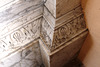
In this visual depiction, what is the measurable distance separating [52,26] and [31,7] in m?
0.20

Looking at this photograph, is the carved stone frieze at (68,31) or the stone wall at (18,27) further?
the carved stone frieze at (68,31)

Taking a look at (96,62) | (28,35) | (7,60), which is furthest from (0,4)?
(96,62)

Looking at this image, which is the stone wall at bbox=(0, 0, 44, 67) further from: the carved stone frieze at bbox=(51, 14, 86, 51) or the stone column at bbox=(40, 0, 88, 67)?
the carved stone frieze at bbox=(51, 14, 86, 51)

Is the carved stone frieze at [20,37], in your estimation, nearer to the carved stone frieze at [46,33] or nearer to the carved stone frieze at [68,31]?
the carved stone frieze at [46,33]

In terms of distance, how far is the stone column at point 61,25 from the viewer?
0.85m

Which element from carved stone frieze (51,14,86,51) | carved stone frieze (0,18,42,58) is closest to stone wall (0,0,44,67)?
carved stone frieze (0,18,42,58)

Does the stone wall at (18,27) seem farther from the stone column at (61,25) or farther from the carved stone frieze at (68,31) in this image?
the carved stone frieze at (68,31)

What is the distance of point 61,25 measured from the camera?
920 millimetres

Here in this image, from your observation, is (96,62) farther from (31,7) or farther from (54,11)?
(31,7)

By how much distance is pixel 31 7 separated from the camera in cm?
86

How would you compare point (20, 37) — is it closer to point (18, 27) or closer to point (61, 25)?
point (18, 27)

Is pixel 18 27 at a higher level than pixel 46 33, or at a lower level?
higher

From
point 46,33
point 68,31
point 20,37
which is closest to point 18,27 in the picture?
point 20,37

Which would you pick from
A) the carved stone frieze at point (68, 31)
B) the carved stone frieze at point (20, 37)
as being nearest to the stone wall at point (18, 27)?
the carved stone frieze at point (20, 37)
